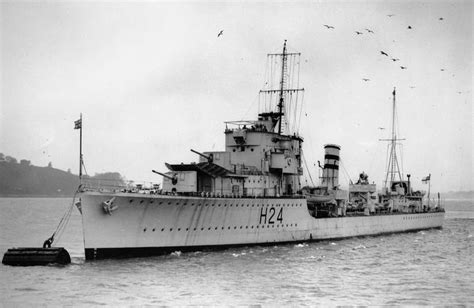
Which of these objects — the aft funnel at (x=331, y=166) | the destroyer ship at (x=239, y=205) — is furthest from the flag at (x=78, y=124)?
the aft funnel at (x=331, y=166)

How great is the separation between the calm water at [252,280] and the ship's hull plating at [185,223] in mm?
788

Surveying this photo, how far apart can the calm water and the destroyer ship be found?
1.08 metres

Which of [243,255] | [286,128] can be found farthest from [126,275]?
[286,128]

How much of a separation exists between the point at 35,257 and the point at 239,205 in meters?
11.3

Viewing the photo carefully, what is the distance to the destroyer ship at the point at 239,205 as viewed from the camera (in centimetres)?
2486

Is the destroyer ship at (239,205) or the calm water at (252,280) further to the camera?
the destroyer ship at (239,205)

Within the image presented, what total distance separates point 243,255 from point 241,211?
131 inches

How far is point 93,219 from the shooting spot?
2434 centimetres

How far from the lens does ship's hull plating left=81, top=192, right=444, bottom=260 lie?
24.5m

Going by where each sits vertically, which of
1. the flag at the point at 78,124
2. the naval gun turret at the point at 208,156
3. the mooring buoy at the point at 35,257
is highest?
the flag at the point at 78,124

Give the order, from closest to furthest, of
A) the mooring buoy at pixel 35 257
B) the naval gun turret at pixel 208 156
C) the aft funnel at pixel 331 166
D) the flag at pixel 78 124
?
the mooring buoy at pixel 35 257 → the flag at pixel 78 124 → the naval gun turret at pixel 208 156 → the aft funnel at pixel 331 166

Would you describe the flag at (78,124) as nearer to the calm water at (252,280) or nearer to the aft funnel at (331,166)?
the calm water at (252,280)

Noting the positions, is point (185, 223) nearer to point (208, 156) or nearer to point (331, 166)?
point (208, 156)

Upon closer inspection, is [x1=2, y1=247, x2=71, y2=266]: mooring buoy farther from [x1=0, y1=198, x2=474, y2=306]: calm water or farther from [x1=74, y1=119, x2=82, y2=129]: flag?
[x1=74, y1=119, x2=82, y2=129]: flag
